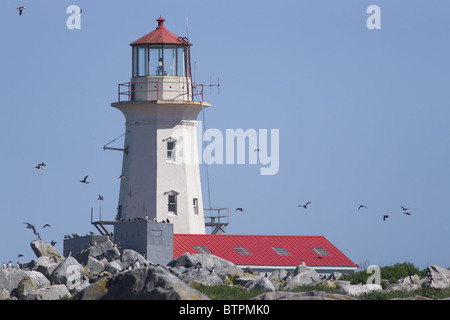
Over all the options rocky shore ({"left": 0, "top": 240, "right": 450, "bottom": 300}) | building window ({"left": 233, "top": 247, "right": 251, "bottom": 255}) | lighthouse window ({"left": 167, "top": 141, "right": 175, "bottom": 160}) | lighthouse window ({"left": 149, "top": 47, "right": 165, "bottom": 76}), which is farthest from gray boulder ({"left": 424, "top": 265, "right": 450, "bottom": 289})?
lighthouse window ({"left": 149, "top": 47, "right": 165, "bottom": 76})

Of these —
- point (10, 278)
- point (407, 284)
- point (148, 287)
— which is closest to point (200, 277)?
point (10, 278)

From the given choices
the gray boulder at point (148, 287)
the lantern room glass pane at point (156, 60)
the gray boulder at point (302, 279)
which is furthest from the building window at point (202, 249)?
the gray boulder at point (148, 287)

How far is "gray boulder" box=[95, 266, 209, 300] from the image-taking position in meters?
28.8

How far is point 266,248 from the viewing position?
4947 centimetres

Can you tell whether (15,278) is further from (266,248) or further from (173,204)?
(266,248)

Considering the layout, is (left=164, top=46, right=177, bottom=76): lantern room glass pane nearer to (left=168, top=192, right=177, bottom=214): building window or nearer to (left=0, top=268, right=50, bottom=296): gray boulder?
(left=168, top=192, right=177, bottom=214): building window

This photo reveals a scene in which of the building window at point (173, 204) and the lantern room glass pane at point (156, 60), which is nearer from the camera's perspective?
the building window at point (173, 204)

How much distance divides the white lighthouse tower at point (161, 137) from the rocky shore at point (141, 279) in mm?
3854

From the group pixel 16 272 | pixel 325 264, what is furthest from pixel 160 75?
pixel 16 272

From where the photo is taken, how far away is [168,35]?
165ft

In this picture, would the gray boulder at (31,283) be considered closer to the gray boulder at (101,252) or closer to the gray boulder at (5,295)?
the gray boulder at (5,295)

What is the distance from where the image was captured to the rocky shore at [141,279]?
2936 centimetres

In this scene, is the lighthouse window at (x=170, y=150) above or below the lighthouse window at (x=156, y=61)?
below

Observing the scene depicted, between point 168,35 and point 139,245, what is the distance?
8212mm
